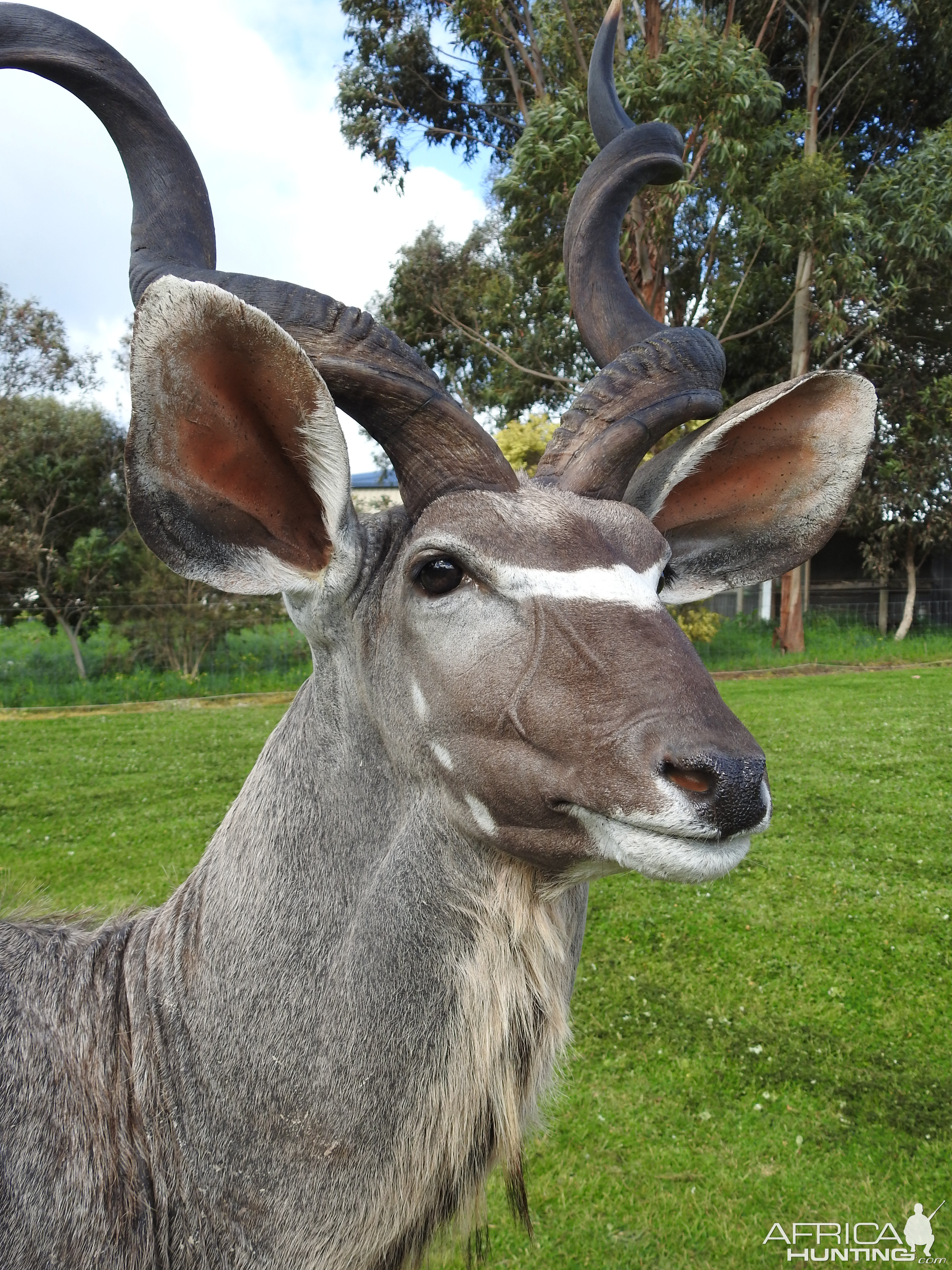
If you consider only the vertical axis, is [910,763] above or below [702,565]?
below

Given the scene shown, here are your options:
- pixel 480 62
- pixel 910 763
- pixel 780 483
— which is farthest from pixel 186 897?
pixel 480 62

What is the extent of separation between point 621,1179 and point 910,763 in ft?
23.6

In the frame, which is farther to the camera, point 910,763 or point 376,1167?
point 910,763

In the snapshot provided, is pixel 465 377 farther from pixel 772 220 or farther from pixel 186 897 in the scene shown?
pixel 186 897

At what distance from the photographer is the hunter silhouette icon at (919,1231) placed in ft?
11.1

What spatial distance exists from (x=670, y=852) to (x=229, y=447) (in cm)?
120

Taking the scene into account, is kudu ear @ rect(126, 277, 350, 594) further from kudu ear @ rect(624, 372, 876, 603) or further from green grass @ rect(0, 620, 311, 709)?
green grass @ rect(0, 620, 311, 709)

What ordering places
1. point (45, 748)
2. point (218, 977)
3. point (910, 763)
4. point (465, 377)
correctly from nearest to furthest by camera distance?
point (218, 977) < point (910, 763) < point (45, 748) < point (465, 377)

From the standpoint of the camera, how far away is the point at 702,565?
256cm

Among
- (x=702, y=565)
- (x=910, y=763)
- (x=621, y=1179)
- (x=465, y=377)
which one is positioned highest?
(x=465, y=377)

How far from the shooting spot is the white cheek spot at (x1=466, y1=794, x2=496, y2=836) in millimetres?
1775

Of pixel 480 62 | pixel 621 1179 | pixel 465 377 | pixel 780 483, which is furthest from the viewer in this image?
pixel 465 377

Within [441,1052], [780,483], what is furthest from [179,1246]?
A: [780,483]

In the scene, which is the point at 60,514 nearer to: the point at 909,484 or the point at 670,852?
the point at 909,484
